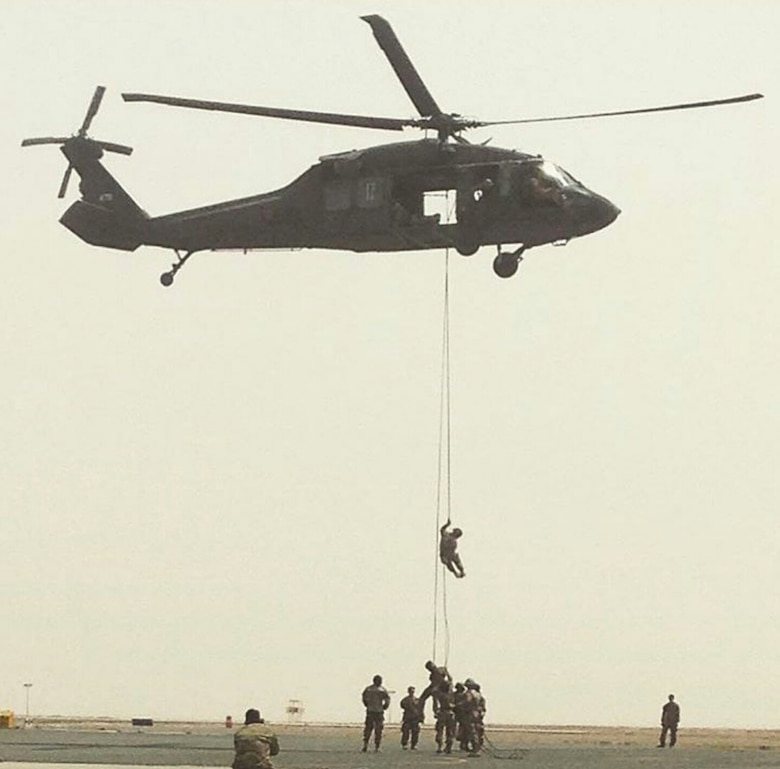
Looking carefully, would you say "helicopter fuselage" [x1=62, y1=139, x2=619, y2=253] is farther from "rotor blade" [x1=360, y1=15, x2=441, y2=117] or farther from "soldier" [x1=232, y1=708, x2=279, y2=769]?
"soldier" [x1=232, y1=708, x2=279, y2=769]

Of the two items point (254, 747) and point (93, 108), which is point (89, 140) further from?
point (254, 747)

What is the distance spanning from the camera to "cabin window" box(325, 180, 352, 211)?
1870 inches

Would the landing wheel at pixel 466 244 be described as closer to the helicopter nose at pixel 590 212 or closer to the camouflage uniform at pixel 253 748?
the helicopter nose at pixel 590 212

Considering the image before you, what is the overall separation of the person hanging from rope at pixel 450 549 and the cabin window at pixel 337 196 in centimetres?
791

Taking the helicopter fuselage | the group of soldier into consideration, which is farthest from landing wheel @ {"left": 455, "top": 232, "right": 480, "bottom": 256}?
the group of soldier

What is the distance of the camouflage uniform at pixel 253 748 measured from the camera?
2695 centimetres

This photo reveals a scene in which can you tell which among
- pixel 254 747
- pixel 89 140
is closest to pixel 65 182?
pixel 89 140

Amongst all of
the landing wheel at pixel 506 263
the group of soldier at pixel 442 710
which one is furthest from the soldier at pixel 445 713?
the landing wheel at pixel 506 263

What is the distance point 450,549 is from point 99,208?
1566 cm

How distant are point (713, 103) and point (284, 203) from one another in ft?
40.1

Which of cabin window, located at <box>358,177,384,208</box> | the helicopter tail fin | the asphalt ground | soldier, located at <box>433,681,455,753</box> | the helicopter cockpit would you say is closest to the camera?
the asphalt ground

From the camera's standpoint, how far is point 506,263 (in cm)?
4656

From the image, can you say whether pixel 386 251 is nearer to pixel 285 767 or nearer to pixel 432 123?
pixel 432 123

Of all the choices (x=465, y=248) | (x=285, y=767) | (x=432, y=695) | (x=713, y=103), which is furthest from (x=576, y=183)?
(x=285, y=767)
